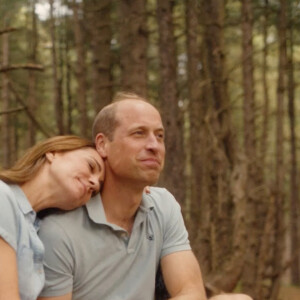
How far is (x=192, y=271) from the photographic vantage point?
2.98 metres

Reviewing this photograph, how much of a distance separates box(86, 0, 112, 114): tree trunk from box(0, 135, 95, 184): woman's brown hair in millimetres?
3418

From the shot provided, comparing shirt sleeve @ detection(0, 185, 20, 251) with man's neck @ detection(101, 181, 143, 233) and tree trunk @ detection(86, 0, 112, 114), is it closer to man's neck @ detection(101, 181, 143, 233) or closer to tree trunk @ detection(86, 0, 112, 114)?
man's neck @ detection(101, 181, 143, 233)

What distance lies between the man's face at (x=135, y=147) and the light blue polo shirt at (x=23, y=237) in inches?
19.4

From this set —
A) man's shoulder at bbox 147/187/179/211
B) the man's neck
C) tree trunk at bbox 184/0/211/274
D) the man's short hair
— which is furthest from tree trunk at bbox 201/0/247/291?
the man's short hair

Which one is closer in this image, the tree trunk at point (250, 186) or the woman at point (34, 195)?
the woman at point (34, 195)

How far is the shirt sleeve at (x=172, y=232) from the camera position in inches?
119

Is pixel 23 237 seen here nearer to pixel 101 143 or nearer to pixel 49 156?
pixel 49 156

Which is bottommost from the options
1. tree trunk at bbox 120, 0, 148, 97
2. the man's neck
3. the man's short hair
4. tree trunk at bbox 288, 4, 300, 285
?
tree trunk at bbox 288, 4, 300, 285

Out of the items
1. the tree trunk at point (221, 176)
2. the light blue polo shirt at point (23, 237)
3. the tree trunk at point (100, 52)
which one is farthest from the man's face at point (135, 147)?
the tree trunk at point (100, 52)

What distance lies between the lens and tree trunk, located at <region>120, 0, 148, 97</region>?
5.14 meters

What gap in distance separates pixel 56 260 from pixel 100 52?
192 inches

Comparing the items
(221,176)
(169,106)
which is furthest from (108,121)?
(221,176)

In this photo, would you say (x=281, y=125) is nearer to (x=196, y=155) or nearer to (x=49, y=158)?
→ (x=196, y=155)

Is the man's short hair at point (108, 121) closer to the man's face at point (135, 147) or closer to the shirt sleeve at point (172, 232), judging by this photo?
the man's face at point (135, 147)
